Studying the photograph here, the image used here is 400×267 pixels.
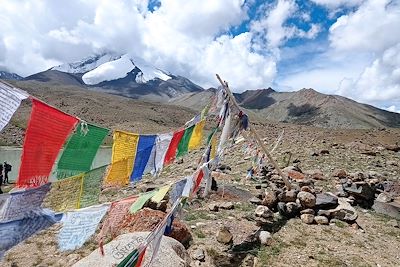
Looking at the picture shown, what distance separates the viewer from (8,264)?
784cm

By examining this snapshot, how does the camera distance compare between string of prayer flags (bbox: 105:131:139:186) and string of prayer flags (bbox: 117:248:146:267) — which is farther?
string of prayer flags (bbox: 105:131:139:186)

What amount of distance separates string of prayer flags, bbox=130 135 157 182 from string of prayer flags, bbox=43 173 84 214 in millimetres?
1558

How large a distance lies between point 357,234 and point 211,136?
4.62m

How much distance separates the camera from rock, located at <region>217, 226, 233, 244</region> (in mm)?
8773

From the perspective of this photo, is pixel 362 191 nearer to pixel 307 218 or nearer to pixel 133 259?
pixel 307 218

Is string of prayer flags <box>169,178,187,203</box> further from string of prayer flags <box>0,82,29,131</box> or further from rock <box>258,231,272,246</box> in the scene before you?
string of prayer flags <box>0,82,29,131</box>

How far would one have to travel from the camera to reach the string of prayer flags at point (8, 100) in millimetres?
4441

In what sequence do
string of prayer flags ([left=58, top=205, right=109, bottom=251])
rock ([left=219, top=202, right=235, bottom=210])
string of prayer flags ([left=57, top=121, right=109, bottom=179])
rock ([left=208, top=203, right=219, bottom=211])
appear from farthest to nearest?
rock ([left=219, top=202, right=235, bottom=210]), rock ([left=208, top=203, right=219, bottom=211]), string of prayer flags ([left=57, top=121, right=109, bottom=179]), string of prayer flags ([left=58, top=205, right=109, bottom=251])

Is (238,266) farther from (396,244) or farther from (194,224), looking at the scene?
(396,244)

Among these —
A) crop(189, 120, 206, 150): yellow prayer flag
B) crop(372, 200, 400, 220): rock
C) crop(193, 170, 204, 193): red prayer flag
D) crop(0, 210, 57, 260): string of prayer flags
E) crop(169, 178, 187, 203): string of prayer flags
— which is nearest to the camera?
crop(0, 210, 57, 260): string of prayer flags

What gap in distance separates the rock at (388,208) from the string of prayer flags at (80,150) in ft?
34.2

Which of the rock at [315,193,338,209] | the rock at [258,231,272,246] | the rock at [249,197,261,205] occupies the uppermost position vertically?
the rock at [315,193,338,209]

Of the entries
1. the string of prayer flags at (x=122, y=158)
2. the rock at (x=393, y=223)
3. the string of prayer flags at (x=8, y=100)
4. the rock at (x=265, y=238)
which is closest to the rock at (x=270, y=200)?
the rock at (x=265, y=238)

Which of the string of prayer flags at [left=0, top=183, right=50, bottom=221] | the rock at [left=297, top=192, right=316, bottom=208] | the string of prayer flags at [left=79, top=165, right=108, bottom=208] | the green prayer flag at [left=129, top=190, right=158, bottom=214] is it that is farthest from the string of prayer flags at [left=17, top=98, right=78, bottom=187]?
the rock at [left=297, top=192, right=316, bottom=208]
